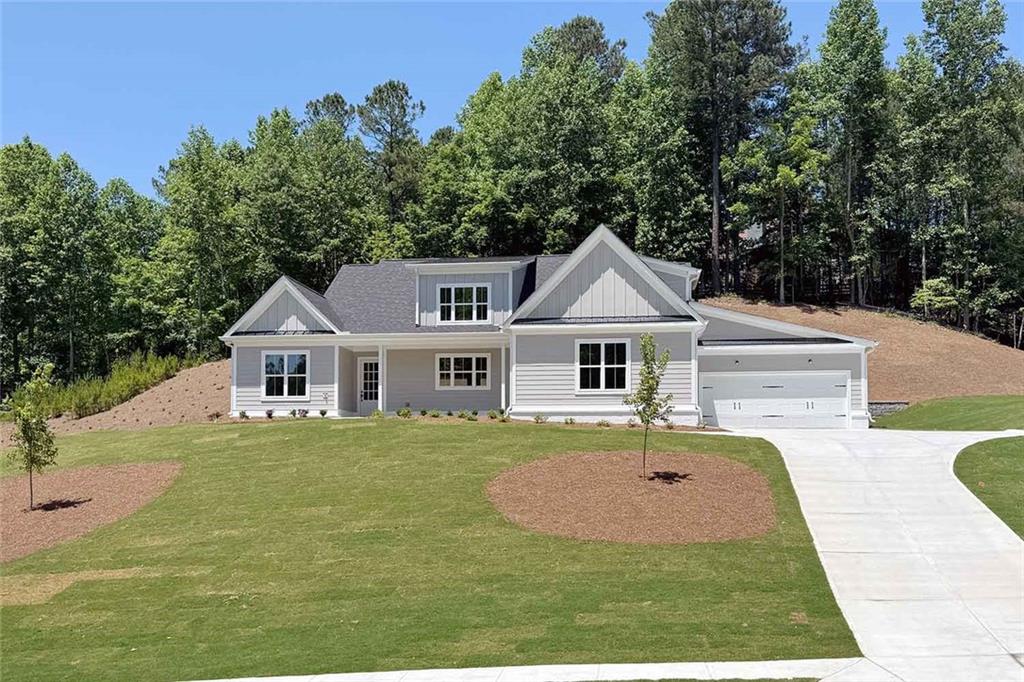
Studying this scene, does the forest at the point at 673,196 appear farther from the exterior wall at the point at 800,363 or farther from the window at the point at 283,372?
the exterior wall at the point at 800,363

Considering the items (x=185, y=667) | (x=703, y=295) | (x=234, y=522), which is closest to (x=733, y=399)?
(x=234, y=522)

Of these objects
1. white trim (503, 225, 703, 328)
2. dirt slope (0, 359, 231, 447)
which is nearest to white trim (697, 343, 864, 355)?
white trim (503, 225, 703, 328)

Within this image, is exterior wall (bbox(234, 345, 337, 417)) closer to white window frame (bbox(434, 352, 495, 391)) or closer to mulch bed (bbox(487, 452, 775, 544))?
white window frame (bbox(434, 352, 495, 391))

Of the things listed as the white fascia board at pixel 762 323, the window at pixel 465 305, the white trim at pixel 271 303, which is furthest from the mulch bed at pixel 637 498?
the white trim at pixel 271 303

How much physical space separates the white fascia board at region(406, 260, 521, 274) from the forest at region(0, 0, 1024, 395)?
70.4 feet

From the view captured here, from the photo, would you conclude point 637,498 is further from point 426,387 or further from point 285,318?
point 285,318

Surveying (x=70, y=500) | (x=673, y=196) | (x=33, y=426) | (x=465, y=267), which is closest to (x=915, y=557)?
(x=70, y=500)

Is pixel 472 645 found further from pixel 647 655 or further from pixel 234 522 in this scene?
pixel 234 522

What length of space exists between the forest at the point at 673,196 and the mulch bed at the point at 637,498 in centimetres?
3354

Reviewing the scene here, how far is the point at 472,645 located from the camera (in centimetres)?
1125

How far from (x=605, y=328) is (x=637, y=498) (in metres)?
10.3

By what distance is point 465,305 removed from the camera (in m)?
31.4

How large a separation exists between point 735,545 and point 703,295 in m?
41.8

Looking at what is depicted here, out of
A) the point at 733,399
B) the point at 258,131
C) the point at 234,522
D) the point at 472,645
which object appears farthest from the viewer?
the point at 258,131
